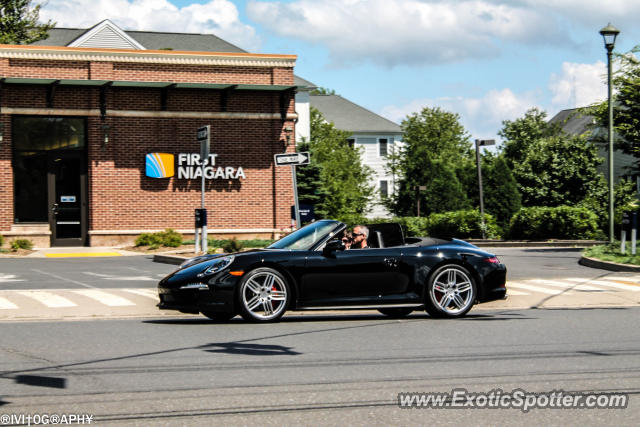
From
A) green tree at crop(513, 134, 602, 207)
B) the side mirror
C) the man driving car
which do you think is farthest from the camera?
green tree at crop(513, 134, 602, 207)

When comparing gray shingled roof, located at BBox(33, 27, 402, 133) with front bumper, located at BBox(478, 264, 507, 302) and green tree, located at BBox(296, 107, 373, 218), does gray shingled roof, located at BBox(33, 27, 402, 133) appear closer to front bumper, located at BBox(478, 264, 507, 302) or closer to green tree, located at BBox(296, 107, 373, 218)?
green tree, located at BBox(296, 107, 373, 218)

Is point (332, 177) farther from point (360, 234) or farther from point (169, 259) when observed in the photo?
point (360, 234)

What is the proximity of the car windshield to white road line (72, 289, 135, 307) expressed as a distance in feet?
10.1

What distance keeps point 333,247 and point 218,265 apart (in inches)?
54.8

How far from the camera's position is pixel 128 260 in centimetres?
2278

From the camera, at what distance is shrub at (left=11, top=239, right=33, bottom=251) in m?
24.6

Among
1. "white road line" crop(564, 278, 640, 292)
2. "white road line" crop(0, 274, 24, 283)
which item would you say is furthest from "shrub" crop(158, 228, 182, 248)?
"white road line" crop(564, 278, 640, 292)

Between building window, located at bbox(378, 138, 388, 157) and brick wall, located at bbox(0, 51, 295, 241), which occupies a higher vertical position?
building window, located at bbox(378, 138, 388, 157)

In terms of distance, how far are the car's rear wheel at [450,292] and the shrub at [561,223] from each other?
22.5 metres

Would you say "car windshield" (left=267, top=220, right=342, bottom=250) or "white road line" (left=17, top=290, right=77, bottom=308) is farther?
"white road line" (left=17, top=290, right=77, bottom=308)

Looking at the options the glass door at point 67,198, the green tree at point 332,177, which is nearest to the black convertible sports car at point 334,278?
the glass door at point 67,198

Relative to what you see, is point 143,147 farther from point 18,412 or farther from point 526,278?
point 18,412

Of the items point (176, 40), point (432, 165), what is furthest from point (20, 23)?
point (432, 165)

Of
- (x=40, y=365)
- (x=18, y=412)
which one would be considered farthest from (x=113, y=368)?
(x=18, y=412)
